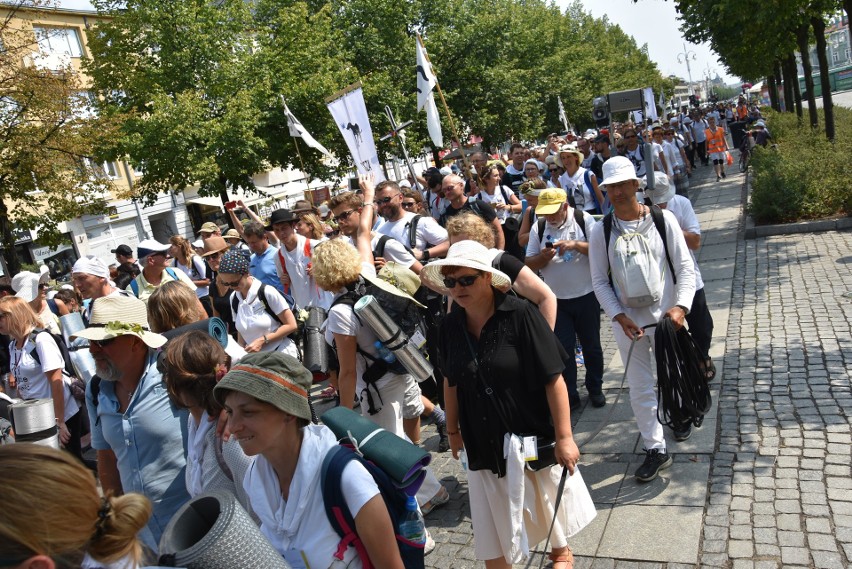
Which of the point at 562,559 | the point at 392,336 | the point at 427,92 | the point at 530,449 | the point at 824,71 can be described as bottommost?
the point at 562,559

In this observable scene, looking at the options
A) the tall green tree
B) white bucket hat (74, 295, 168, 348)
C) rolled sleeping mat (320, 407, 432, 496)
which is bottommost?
rolled sleeping mat (320, 407, 432, 496)

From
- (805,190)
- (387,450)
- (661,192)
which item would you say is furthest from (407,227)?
(805,190)

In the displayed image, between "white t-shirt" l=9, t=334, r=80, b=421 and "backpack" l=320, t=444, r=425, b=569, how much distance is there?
4.33 meters

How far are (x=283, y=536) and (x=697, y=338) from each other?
384 cm

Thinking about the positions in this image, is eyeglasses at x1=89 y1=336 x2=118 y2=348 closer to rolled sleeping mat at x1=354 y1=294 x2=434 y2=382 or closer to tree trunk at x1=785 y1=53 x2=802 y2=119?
rolled sleeping mat at x1=354 y1=294 x2=434 y2=382

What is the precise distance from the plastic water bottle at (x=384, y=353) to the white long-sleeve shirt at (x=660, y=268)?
137cm

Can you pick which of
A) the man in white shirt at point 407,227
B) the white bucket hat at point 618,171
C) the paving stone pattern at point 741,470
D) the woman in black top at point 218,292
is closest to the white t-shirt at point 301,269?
the woman in black top at point 218,292

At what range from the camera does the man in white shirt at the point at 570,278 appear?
226 inches

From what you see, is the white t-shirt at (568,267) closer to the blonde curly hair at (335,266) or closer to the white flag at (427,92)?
the blonde curly hair at (335,266)

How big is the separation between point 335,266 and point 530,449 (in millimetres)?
1846

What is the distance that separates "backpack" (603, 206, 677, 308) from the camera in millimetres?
4387

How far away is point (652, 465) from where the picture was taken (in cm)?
456

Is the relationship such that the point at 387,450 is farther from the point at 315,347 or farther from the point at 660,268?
the point at 315,347

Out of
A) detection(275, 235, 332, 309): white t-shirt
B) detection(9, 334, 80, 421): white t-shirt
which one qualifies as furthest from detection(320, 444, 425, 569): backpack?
detection(275, 235, 332, 309): white t-shirt
